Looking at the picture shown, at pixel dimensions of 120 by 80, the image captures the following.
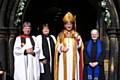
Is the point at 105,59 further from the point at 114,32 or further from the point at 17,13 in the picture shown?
the point at 17,13

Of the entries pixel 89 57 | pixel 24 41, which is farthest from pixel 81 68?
pixel 24 41

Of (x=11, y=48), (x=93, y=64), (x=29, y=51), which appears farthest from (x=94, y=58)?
(x=11, y=48)

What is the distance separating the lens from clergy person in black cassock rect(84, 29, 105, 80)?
15117 mm

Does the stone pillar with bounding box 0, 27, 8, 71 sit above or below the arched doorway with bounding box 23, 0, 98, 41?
below

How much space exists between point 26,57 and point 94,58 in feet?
4.36

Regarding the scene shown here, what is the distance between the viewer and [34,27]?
16.3m

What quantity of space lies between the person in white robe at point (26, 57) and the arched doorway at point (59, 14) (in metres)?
1.12

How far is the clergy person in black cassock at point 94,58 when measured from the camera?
15.1 m

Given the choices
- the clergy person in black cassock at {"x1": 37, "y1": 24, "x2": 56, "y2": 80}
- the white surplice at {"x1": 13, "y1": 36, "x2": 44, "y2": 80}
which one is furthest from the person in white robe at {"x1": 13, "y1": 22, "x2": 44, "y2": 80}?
the clergy person in black cassock at {"x1": 37, "y1": 24, "x2": 56, "y2": 80}

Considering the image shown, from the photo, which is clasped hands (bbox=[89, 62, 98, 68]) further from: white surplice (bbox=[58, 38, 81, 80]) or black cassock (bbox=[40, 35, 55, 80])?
black cassock (bbox=[40, 35, 55, 80])

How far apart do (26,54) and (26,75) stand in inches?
16.2

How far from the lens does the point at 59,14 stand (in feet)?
54.1

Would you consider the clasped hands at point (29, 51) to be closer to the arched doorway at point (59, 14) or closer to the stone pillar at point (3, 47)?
the stone pillar at point (3, 47)

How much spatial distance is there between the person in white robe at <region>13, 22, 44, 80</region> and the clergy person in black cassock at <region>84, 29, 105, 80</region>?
958 mm
